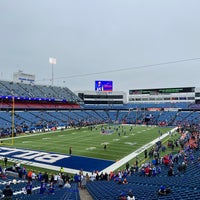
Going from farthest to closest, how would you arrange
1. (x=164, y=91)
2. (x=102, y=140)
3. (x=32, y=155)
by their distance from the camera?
(x=164, y=91) < (x=102, y=140) < (x=32, y=155)

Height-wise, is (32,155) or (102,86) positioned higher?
(102,86)

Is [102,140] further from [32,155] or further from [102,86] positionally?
[102,86]

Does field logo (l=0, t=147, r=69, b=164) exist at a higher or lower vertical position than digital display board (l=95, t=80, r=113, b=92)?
lower

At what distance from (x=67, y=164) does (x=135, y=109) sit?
204ft

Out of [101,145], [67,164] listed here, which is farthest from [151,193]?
[101,145]

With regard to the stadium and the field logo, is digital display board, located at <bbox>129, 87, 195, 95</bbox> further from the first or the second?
the field logo

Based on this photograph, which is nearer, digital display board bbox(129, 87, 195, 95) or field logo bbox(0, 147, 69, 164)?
field logo bbox(0, 147, 69, 164)

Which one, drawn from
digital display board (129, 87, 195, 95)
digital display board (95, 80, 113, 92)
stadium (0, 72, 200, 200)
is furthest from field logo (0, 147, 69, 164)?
digital display board (129, 87, 195, 95)

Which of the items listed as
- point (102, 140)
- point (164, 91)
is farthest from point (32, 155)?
point (164, 91)

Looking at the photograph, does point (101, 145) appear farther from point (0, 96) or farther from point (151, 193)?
point (0, 96)

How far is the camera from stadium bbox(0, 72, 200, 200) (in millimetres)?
14106

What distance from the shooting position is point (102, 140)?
119 feet

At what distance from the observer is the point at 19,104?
188 ft

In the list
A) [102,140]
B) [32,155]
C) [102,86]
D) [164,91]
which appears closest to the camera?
[32,155]
